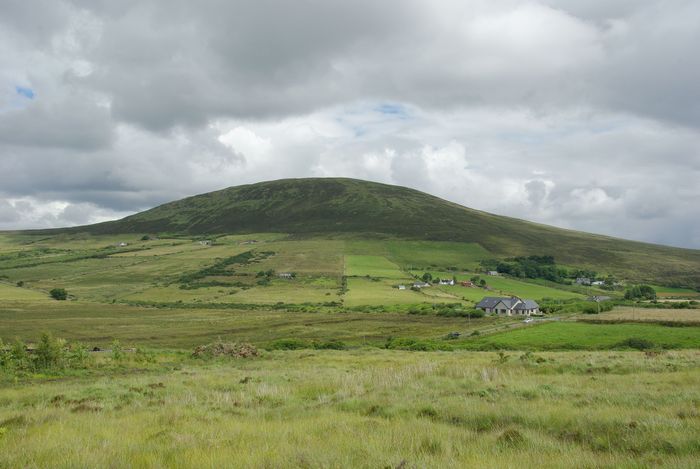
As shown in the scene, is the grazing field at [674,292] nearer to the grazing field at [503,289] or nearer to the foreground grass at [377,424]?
the grazing field at [503,289]

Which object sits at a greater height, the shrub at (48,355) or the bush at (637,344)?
the shrub at (48,355)

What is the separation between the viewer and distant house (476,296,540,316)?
99000mm

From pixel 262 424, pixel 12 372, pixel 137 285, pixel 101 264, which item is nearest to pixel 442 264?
pixel 137 285

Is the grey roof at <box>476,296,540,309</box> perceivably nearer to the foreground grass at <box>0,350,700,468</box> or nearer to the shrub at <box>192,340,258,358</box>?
the shrub at <box>192,340,258,358</box>

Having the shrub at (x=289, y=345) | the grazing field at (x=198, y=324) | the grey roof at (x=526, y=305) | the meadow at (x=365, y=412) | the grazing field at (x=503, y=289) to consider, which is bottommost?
the grazing field at (x=198, y=324)

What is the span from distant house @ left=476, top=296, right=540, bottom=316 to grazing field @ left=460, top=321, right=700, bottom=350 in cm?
3363

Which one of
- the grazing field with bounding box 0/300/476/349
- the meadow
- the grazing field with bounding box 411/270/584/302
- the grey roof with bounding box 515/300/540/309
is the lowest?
the grazing field with bounding box 0/300/476/349

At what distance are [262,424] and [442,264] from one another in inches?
6800

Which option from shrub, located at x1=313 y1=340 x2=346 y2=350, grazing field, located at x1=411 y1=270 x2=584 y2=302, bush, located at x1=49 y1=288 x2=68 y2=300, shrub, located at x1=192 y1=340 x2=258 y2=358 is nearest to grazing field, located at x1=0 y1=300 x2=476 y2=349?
shrub, located at x1=313 y1=340 x2=346 y2=350

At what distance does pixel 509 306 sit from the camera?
9938 centimetres

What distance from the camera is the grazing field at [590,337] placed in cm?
4994

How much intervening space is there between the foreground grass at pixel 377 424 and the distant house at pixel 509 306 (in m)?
83.2

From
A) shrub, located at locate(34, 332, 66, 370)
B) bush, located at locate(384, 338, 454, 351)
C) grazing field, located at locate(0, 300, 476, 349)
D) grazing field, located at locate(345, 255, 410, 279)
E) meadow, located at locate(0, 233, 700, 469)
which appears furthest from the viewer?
grazing field, located at locate(345, 255, 410, 279)

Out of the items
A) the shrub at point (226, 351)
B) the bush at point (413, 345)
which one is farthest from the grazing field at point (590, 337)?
the shrub at point (226, 351)
